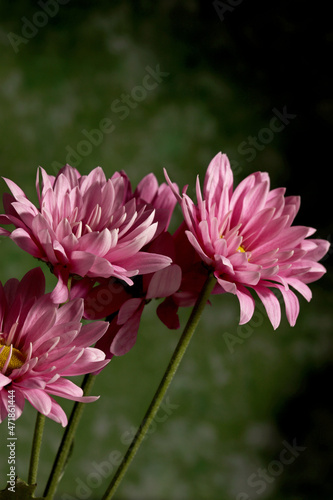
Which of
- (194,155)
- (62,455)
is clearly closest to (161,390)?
(62,455)

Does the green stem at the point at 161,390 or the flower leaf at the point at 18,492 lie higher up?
the green stem at the point at 161,390

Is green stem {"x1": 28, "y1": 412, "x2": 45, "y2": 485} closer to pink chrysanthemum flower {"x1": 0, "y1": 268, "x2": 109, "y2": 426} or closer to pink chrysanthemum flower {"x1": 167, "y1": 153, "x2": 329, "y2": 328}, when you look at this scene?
pink chrysanthemum flower {"x1": 0, "y1": 268, "x2": 109, "y2": 426}

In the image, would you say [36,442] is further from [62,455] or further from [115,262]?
[115,262]

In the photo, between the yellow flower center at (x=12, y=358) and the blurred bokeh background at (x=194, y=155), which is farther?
the blurred bokeh background at (x=194, y=155)

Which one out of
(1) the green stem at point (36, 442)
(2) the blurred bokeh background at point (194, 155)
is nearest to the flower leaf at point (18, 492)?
(1) the green stem at point (36, 442)

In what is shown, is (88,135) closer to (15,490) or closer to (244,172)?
(244,172)

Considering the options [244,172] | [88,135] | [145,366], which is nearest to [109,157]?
[88,135]

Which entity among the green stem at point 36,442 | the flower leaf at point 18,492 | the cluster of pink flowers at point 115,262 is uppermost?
the cluster of pink flowers at point 115,262

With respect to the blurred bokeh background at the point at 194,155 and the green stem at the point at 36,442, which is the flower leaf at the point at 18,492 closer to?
the green stem at the point at 36,442
